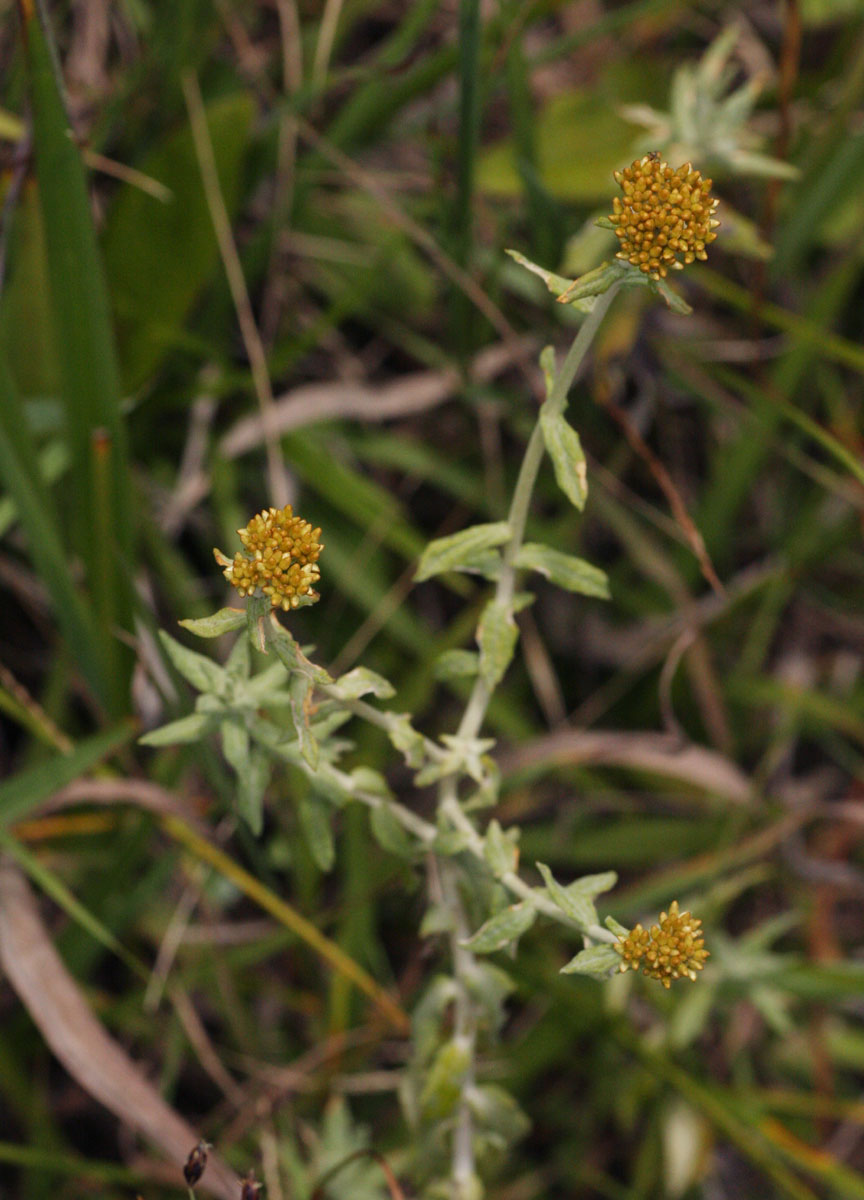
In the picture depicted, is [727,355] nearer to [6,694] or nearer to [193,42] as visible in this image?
[193,42]

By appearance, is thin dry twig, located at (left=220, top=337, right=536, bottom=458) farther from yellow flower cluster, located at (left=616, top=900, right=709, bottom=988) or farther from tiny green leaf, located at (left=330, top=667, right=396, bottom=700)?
yellow flower cluster, located at (left=616, top=900, right=709, bottom=988)

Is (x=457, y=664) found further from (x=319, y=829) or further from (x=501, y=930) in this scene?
(x=501, y=930)

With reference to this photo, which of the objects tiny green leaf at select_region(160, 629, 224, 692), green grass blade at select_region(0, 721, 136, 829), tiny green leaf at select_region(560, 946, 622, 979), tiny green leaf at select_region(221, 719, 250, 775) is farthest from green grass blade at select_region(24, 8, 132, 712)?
tiny green leaf at select_region(560, 946, 622, 979)

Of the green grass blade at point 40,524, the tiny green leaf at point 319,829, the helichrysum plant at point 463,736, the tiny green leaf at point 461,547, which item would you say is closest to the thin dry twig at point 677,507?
the helichrysum plant at point 463,736

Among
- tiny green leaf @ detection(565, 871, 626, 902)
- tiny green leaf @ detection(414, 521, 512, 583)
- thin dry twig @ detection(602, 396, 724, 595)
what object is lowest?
tiny green leaf @ detection(565, 871, 626, 902)

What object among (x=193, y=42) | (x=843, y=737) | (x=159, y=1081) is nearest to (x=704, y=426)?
(x=843, y=737)

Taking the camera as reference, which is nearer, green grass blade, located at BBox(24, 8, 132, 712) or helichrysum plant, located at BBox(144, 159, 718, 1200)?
helichrysum plant, located at BBox(144, 159, 718, 1200)
